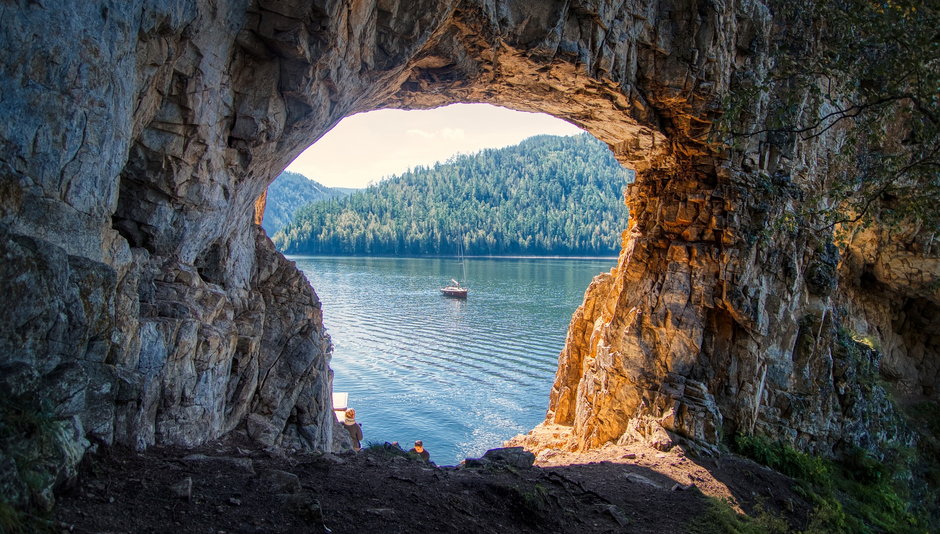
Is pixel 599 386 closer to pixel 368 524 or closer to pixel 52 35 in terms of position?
pixel 368 524

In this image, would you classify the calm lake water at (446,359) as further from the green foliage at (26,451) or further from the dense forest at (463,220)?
the dense forest at (463,220)

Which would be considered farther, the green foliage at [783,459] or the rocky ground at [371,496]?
the green foliage at [783,459]

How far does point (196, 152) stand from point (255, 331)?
350cm

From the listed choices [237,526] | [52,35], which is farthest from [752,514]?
[52,35]

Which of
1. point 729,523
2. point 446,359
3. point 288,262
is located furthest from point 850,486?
point 446,359

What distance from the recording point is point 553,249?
489 feet

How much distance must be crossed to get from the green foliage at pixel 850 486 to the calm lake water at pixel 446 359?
570 inches

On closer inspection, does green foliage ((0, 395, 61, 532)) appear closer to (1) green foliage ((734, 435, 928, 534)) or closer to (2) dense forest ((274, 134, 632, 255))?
(1) green foliage ((734, 435, 928, 534))

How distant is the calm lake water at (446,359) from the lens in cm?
2892

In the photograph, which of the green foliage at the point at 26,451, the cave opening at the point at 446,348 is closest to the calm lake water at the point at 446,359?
the cave opening at the point at 446,348

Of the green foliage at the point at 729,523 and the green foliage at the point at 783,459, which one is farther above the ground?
the green foliage at the point at 729,523

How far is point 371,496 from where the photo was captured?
21.3 feet

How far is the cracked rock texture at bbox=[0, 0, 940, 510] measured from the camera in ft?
16.3

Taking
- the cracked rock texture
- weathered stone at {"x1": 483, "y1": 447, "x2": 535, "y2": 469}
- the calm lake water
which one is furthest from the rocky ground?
the calm lake water
